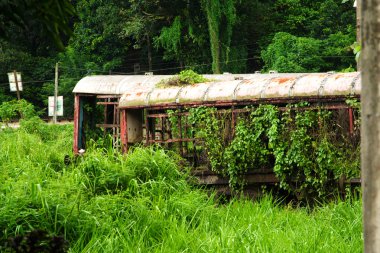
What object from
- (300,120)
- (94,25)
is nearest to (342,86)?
(300,120)

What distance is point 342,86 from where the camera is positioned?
11852 millimetres

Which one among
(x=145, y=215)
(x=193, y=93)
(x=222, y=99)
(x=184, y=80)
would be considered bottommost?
(x=145, y=215)

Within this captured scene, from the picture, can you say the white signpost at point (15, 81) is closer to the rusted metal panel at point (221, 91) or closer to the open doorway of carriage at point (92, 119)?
the open doorway of carriage at point (92, 119)

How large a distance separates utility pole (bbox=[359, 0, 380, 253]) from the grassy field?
472 cm

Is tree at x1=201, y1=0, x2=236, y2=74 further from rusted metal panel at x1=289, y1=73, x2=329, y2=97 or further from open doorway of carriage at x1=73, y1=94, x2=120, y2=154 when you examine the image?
rusted metal panel at x1=289, y1=73, x2=329, y2=97

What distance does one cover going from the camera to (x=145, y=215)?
8836mm

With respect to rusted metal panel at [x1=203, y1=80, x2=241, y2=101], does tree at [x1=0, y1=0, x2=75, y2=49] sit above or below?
above

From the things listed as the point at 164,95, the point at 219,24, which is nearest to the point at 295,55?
the point at 219,24

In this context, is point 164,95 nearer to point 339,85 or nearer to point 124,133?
point 124,133

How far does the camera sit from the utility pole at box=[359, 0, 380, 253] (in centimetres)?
212

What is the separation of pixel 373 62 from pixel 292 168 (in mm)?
10112

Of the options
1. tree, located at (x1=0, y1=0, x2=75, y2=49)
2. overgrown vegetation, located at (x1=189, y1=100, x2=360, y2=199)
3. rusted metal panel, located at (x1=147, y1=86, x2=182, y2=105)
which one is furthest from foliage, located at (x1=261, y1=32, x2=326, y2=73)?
tree, located at (x1=0, y1=0, x2=75, y2=49)

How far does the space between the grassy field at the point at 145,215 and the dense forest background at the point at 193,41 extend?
78.0 feet

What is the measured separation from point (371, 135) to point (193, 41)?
39211 mm
